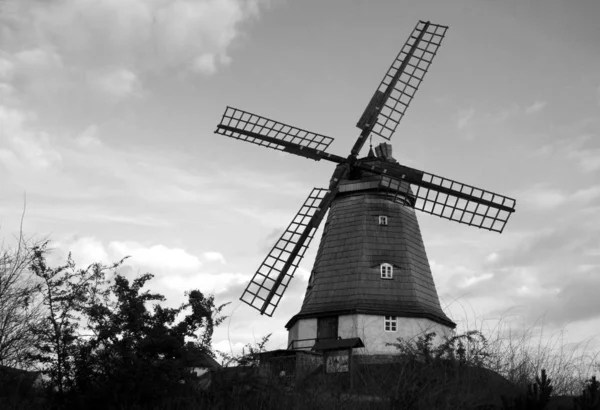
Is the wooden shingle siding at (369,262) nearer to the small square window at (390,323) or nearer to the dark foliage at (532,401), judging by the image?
the small square window at (390,323)

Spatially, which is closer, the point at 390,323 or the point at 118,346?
the point at 118,346

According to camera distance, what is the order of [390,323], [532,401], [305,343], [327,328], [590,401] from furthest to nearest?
[305,343] < [327,328] < [390,323] < [532,401] < [590,401]

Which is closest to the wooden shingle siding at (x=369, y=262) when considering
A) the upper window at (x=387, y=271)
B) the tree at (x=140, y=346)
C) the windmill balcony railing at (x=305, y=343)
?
the upper window at (x=387, y=271)

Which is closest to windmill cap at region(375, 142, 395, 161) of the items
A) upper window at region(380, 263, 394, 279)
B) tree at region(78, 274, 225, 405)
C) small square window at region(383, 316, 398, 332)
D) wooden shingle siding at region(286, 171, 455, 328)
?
wooden shingle siding at region(286, 171, 455, 328)

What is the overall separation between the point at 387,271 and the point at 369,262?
70 centimetres

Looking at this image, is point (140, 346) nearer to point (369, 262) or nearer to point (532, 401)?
point (532, 401)

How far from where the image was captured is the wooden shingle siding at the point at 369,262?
23.1 meters

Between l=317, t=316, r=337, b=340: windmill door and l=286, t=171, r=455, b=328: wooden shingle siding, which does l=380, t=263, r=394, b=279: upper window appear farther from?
l=317, t=316, r=337, b=340: windmill door

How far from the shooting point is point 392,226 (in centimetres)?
2455

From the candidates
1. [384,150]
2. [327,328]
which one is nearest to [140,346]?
[327,328]

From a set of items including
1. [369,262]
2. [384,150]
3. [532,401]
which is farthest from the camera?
[384,150]

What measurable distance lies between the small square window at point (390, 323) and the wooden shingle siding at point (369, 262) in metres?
0.21

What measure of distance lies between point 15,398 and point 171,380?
2820 millimetres

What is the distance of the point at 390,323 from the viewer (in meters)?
22.8
